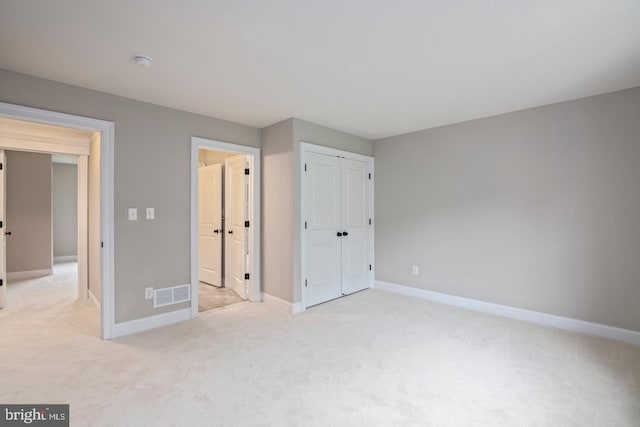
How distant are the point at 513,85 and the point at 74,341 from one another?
4.71 metres

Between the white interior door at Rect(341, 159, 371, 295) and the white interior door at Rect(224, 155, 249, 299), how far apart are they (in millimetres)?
1384

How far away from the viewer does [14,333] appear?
3055 mm

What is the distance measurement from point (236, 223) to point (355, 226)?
1.77 meters

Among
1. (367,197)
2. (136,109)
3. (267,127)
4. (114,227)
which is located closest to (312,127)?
(267,127)

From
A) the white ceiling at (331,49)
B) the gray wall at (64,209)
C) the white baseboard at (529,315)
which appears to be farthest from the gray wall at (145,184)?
the gray wall at (64,209)

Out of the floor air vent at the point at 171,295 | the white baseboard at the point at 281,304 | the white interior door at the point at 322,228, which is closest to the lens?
the floor air vent at the point at 171,295

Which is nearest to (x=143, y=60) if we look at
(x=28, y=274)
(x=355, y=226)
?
(x=355, y=226)

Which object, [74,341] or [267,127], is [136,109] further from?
[74,341]

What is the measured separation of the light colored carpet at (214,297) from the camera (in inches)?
159

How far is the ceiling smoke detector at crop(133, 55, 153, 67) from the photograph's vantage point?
7.45 feet

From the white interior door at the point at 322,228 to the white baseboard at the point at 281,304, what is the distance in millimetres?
204

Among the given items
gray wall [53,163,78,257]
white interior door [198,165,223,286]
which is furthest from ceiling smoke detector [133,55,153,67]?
gray wall [53,163,78,257]

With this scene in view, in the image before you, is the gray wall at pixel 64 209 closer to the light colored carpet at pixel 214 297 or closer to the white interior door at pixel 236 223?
the light colored carpet at pixel 214 297

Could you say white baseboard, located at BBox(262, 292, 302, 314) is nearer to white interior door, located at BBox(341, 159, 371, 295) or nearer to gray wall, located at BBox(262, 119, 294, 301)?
gray wall, located at BBox(262, 119, 294, 301)
